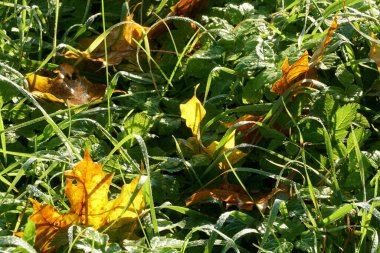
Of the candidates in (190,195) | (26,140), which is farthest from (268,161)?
(26,140)

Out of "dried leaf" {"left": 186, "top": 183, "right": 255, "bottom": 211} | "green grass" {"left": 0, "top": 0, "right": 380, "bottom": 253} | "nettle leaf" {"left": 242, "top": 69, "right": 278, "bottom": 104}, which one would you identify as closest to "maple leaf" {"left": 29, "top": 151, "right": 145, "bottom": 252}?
"green grass" {"left": 0, "top": 0, "right": 380, "bottom": 253}

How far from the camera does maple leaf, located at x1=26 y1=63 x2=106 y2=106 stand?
74.4 inches

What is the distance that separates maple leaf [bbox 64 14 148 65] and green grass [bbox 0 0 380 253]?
0.07 ft

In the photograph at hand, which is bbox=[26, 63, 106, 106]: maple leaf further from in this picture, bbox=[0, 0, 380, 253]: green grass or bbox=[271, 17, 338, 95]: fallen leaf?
bbox=[271, 17, 338, 95]: fallen leaf

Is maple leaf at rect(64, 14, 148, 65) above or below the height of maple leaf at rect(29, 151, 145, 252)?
above

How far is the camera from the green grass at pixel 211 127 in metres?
1.52

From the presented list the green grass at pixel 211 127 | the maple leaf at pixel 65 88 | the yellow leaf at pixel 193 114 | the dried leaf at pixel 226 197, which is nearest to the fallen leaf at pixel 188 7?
the green grass at pixel 211 127

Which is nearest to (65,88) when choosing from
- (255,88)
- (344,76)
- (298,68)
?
(255,88)

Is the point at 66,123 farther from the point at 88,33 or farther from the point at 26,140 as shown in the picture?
the point at 88,33

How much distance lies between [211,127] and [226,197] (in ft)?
0.82

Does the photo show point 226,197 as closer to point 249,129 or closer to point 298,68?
point 249,129

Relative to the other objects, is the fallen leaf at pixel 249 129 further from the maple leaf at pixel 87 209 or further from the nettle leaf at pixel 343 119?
the maple leaf at pixel 87 209

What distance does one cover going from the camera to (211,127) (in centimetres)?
180

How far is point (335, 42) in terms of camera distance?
73.7 inches
